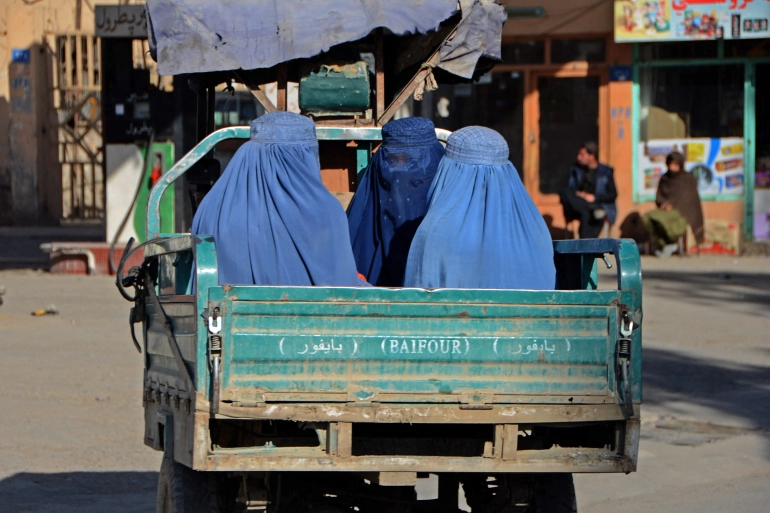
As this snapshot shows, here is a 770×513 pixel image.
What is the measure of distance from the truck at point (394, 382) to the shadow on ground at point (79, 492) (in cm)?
157

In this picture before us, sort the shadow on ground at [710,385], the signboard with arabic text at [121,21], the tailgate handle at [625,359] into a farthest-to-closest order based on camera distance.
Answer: the signboard with arabic text at [121,21], the shadow on ground at [710,385], the tailgate handle at [625,359]

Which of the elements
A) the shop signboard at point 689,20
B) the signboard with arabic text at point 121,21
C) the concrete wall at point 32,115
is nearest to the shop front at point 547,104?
the shop signboard at point 689,20

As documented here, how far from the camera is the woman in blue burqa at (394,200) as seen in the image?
4590 millimetres

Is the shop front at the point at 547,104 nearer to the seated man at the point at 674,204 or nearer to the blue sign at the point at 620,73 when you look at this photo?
the blue sign at the point at 620,73

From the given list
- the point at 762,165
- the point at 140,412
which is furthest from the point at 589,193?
the point at 140,412

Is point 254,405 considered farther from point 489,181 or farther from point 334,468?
point 489,181

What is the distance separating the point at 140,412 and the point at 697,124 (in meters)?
11.3

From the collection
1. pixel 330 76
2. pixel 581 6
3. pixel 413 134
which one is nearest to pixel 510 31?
pixel 581 6

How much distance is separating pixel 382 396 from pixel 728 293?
991 centimetres

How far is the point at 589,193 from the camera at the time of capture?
15.2 metres

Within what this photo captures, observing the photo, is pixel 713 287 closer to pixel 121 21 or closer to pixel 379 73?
pixel 121 21

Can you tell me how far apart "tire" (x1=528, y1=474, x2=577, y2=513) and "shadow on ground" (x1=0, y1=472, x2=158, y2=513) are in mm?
2046

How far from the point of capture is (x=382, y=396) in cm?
346

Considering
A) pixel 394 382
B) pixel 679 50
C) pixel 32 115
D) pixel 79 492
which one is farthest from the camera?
pixel 32 115
